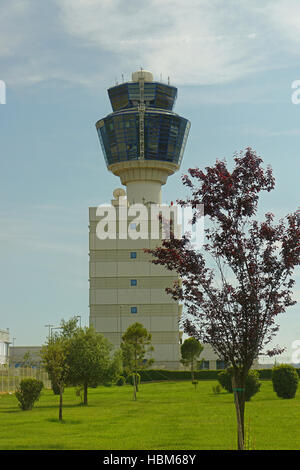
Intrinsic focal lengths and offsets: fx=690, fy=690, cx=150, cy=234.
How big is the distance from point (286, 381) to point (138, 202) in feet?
299

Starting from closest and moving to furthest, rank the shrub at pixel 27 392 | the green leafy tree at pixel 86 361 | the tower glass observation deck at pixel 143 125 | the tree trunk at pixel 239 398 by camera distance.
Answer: the tree trunk at pixel 239 398, the shrub at pixel 27 392, the green leafy tree at pixel 86 361, the tower glass observation deck at pixel 143 125

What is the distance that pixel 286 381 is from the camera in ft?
161

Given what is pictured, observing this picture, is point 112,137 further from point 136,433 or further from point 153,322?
point 136,433

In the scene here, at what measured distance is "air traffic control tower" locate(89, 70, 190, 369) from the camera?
12656 cm

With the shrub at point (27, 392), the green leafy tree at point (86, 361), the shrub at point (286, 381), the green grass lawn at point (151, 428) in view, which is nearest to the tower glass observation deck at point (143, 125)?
the green leafy tree at point (86, 361)

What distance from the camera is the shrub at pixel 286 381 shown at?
4897 cm

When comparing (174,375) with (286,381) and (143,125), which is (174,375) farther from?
(286,381)

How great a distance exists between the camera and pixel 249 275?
18281 millimetres

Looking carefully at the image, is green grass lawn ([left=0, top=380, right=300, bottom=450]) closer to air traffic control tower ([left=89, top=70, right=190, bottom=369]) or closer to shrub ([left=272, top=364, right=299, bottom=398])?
shrub ([left=272, top=364, right=299, bottom=398])

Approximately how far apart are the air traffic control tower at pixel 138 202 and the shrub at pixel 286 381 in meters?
74.8

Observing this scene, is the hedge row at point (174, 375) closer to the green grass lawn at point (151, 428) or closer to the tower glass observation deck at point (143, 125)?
the tower glass observation deck at point (143, 125)

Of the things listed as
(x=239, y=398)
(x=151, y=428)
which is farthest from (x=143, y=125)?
(x=239, y=398)

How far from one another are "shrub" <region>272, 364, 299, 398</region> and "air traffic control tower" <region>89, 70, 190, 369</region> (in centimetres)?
7484
